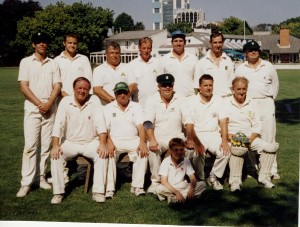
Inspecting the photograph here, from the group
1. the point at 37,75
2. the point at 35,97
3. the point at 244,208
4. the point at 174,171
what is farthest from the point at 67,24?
the point at 244,208

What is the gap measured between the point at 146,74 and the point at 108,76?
2.10ft

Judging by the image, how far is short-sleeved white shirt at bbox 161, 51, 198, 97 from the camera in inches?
241

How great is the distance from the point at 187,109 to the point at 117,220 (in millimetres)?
1877

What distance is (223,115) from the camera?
17.7 feet

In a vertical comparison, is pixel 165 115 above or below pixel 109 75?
below

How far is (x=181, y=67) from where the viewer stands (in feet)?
20.0

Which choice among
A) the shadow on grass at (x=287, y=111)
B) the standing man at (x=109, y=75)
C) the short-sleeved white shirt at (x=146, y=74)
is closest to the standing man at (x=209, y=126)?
the short-sleeved white shirt at (x=146, y=74)

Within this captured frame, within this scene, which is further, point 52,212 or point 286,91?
point 286,91

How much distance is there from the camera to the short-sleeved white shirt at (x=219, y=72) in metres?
5.91

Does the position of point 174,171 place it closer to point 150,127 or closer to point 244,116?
point 150,127

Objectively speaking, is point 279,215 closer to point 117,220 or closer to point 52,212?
point 117,220

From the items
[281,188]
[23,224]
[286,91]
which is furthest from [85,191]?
[286,91]

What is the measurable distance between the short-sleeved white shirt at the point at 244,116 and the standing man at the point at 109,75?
1.60m

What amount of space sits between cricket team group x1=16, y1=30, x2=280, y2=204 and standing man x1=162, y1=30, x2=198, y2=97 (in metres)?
0.36
